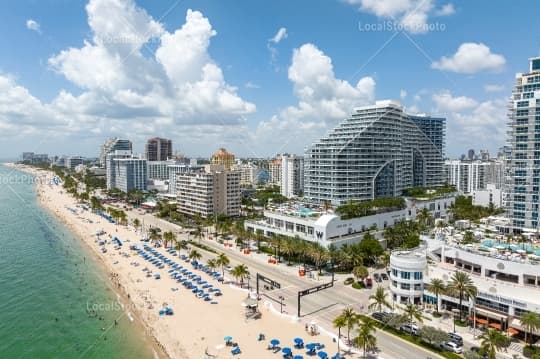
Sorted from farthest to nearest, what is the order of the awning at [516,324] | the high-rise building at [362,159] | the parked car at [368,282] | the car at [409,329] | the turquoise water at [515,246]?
the high-rise building at [362,159] < the parked car at [368,282] < the turquoise water at [515,246] < the car at [409,329] < the awning at [516,324]

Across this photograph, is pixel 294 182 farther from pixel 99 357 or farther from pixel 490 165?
pixel 99 357

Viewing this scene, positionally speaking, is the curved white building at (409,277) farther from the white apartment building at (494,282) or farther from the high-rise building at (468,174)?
the high-rise building at (468,174)

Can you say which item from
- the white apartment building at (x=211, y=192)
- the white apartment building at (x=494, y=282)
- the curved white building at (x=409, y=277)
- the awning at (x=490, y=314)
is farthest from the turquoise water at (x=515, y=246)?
the white apartment building at (x=211, y=192)

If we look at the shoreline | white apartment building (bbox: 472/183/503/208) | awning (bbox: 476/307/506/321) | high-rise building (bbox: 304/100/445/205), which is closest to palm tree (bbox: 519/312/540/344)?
awning (bbox: 476/307/506/321)

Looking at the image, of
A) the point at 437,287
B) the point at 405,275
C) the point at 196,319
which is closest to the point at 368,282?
the point at 405,275

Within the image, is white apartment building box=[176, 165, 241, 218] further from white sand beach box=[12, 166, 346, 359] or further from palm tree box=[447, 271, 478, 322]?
palm tree box=[447, 271, 478, 322]

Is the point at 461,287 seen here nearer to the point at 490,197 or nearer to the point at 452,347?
the point at 452,347

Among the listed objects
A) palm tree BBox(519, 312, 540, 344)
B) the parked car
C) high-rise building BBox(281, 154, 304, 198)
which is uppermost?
high-rise building BBox(281, 154, 304, 198)

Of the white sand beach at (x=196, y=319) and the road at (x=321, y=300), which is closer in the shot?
the road at (x=321, y=300)
